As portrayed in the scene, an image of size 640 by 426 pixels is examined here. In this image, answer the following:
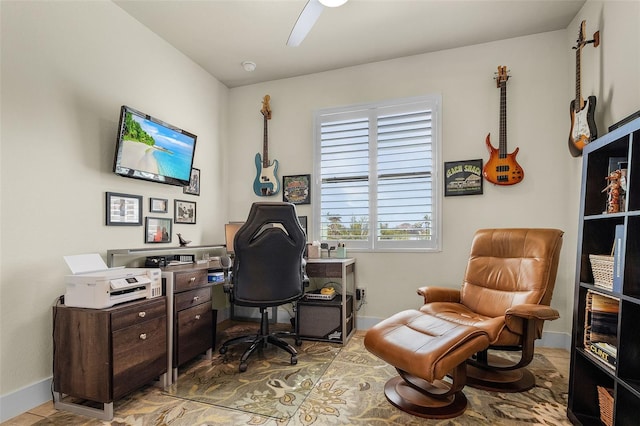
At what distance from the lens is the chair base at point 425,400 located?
5.97ft

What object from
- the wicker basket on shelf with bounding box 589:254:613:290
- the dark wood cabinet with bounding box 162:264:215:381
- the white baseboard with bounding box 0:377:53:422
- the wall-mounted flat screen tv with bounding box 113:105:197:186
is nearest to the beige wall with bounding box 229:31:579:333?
the wall-mounted flat screen tv with bounding box 113:105:197:186

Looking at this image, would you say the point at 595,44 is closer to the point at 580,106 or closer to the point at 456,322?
the point at 580,106

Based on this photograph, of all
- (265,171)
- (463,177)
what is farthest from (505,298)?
(265,171)

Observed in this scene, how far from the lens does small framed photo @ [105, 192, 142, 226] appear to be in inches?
97.1

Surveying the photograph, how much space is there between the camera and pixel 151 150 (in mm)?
2689

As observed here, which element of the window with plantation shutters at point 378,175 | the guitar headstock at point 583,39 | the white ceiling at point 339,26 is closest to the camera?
the guitar headstock at point 583,39

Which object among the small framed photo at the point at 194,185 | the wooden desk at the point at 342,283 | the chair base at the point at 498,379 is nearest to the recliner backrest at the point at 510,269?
the chair base at the point at 498,379

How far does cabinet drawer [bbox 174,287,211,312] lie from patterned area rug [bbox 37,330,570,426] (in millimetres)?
497

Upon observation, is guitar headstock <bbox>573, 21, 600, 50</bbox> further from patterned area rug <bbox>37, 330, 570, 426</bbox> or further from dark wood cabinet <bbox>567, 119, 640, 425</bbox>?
patterned area rug <bbox>37, 330, 570, 426</bbox>

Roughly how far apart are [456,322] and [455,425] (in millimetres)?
565

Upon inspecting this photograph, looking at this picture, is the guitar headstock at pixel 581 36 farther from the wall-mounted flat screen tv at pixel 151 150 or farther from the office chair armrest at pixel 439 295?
the wall-mounted flat screen tv at pixel 151 150

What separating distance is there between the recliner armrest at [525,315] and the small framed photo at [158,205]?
9.33ft

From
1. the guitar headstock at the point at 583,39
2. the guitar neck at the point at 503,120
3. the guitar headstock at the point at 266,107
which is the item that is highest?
the guitar headstock at the point at 583,39

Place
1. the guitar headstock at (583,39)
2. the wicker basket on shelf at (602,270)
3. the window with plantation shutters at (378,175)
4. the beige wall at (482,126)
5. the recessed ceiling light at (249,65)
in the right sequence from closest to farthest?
the wicker basket on shelf at (602,270) < the guitar headstock at (583,39) < the beige wall at (482,126) < the window with plantation shutters at (378,175) < the recessed ceiling light at (249,65)
